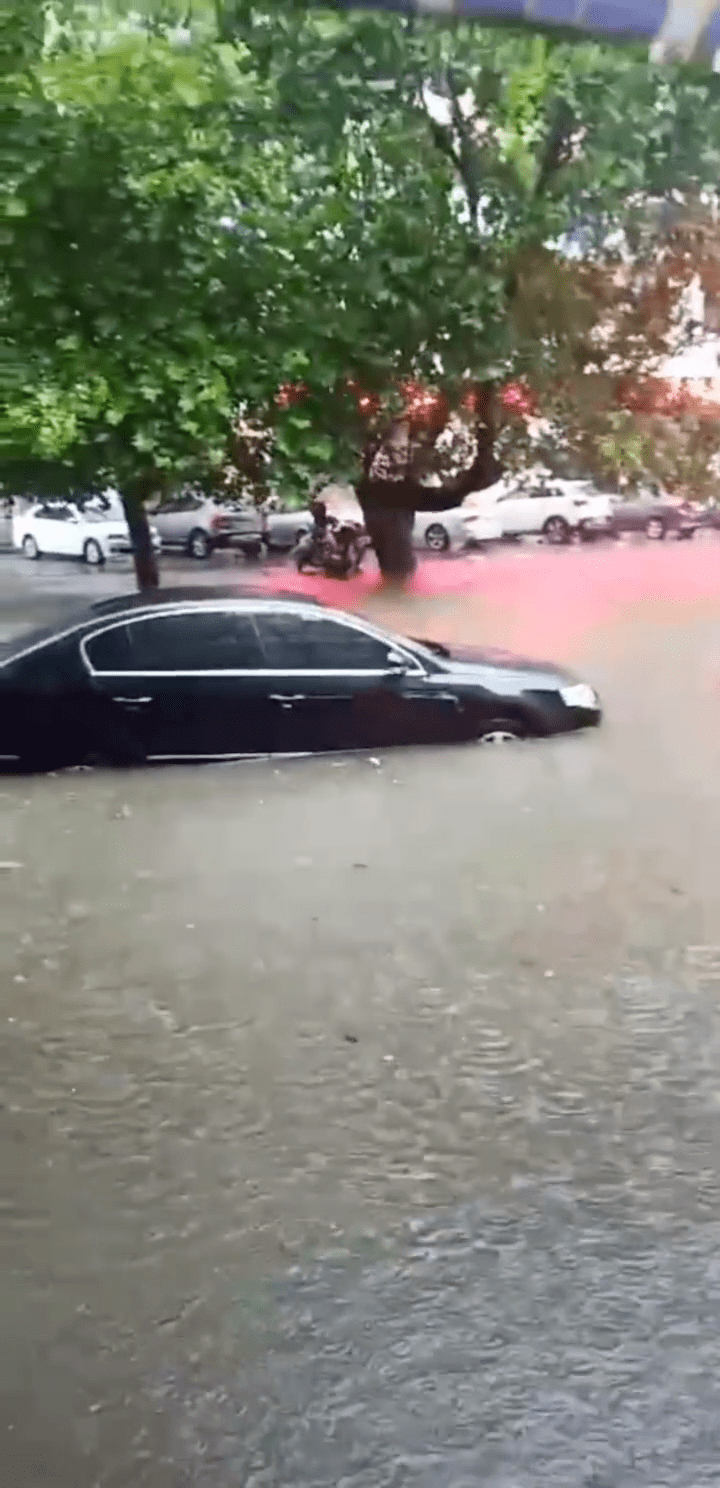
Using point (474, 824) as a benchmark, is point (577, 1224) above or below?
below

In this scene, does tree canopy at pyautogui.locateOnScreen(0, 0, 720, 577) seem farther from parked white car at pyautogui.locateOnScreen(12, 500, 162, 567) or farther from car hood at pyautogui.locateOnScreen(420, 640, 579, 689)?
car hood at pyautogui.locateOnScreen(420, 640, 579, 689)

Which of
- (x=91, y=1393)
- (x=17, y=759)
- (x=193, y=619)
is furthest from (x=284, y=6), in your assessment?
(x=91, y=1393)

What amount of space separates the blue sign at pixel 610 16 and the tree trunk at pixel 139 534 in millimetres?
603

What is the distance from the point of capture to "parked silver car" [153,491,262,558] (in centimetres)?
184

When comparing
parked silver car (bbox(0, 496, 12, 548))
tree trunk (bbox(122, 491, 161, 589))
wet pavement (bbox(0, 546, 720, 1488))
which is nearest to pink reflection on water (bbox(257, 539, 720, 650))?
wet pavement (bbox(0, 546, 720, 1488))

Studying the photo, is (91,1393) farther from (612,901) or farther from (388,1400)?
(612,901)

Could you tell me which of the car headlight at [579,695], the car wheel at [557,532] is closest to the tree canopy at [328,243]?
the car wheel at [557,532]

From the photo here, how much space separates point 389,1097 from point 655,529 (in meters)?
0.75

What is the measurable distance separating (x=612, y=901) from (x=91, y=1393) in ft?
2.56

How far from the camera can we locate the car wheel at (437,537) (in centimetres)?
187

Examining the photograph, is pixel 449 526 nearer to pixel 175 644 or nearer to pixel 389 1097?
pixel 175 644

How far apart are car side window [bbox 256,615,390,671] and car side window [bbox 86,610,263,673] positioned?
28 millimetres

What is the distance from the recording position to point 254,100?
5.88ft

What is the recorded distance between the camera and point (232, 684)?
73.7 inches
